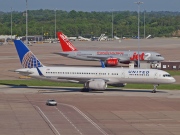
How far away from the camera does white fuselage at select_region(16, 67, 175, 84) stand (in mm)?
78312

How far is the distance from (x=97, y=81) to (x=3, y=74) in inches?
1191

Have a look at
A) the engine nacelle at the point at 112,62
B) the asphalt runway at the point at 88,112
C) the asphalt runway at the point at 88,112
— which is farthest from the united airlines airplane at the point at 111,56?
the asphalt runway at the point at 88,112

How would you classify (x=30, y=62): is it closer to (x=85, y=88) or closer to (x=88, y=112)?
(x=85, y=88)

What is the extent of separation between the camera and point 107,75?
78938 mm

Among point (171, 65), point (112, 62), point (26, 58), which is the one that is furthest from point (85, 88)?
point (112, 62)

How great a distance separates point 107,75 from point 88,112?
53.9ft

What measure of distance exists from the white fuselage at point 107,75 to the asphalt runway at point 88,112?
5.69 feet

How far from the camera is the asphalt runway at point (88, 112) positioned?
53625 mm

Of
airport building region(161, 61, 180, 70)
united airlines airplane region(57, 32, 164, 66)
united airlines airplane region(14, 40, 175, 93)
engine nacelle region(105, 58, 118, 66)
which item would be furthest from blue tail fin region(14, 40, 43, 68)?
united airlines airplane region(57, 32, 164, 66)

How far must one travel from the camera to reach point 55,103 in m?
67.5

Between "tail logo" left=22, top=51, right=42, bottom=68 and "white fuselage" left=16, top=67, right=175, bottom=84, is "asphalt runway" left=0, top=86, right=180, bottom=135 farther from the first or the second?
"tail logo" left=22, top=51, right=42, bottom=68

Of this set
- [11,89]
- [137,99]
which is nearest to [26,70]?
[11,89]

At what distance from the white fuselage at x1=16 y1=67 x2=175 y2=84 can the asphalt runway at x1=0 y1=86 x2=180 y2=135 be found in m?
1.73

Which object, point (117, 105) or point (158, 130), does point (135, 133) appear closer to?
point (158, 130)
